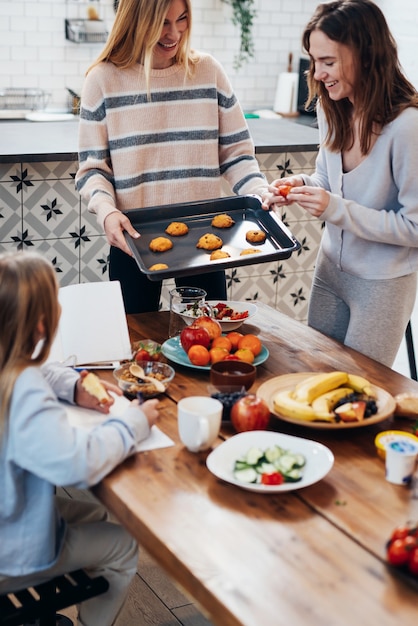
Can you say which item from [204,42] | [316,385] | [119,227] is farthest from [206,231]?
[204,42]

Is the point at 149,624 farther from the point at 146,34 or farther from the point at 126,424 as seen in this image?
the point at 146,34

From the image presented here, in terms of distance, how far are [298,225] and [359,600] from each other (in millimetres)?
3087

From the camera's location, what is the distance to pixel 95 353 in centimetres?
219

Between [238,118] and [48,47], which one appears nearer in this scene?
[238,118]

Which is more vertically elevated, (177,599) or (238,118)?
(238,118)

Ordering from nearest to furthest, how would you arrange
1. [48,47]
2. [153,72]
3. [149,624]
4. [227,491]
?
[227,491]
[149,624]
[153,72]
[48,47]

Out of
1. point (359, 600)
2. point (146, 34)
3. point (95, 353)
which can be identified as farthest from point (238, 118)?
point (359, 600)

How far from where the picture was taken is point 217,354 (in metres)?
2.13

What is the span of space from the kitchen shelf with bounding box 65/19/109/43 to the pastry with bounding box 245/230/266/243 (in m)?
2.94

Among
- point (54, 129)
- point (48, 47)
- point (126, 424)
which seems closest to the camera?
point (126, 424)

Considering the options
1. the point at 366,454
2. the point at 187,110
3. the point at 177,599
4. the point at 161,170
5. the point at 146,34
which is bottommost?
the point at 177,599

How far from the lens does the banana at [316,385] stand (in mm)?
1909

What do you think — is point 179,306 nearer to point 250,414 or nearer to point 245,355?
point 245,355

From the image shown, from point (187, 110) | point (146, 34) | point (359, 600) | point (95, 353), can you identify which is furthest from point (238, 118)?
point (359, 600)
